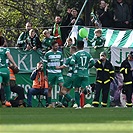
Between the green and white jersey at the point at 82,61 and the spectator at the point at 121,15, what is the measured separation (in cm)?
535

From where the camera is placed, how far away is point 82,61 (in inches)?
864

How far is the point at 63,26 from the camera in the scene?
27.1m

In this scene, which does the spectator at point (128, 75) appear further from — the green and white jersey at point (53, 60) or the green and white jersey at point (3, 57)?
the green and white jersey at point (3, 57)

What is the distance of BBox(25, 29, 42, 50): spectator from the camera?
24.9 metres

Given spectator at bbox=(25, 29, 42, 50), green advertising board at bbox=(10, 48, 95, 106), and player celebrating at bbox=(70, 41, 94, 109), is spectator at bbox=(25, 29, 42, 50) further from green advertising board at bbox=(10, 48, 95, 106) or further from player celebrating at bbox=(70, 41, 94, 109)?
player celebrating at bbox=(70, 41, 94, 109)

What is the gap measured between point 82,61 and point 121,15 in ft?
18.7

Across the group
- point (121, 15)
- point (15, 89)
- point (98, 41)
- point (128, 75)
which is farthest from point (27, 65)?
point (121, 15)

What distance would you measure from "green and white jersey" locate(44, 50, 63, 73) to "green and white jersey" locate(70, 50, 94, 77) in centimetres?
98

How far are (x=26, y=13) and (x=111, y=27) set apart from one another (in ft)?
46.8

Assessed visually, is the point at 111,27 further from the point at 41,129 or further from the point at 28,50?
the point at 41,129

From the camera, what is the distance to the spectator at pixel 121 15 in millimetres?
27109

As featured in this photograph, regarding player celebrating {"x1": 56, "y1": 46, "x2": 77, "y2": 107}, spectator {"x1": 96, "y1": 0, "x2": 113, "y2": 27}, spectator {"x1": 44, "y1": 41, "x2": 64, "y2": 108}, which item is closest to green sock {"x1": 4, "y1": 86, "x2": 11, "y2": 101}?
spectator {"x1": 44, "y1": 41, "x2": 64, "y2": 108}

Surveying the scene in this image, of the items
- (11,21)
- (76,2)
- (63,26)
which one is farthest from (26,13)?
(63,26)

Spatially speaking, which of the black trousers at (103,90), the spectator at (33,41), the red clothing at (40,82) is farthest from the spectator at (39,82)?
the black trousers at (103,90)
